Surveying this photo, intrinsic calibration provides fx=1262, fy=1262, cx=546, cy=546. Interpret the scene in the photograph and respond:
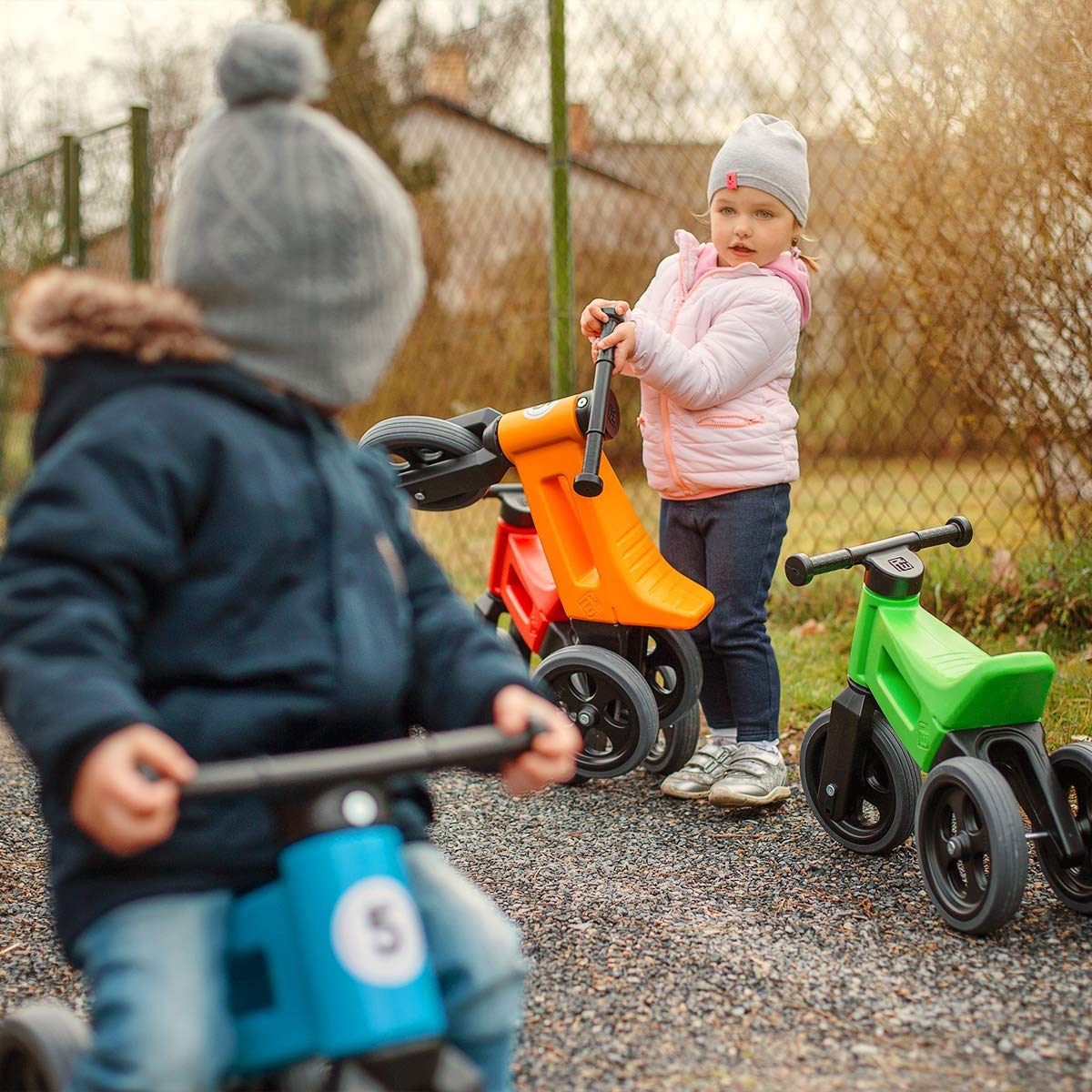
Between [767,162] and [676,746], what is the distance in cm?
149

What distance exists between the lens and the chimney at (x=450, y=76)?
5.98 metres

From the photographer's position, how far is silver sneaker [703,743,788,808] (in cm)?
302

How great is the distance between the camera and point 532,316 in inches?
205

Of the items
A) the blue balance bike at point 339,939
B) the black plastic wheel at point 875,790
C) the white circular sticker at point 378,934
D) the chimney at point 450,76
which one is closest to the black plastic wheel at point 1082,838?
the black plastic wheel at point 875,790

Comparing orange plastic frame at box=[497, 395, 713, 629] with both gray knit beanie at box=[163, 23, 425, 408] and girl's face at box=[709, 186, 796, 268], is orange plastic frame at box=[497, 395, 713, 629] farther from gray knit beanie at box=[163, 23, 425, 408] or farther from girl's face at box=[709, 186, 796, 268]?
gray knit beanie at box=[163, 23, 425, 408]

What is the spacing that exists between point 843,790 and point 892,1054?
0.90 m

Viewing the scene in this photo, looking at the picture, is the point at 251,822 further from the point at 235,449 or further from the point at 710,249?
the point at 710,249

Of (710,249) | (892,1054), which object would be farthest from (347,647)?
(710,249)

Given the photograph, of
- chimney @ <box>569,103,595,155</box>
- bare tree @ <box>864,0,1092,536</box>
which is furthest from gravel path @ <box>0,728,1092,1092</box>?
chimney @ <box>569,103,595,155</box>

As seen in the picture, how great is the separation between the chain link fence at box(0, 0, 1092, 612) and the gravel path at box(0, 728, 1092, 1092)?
215 cm

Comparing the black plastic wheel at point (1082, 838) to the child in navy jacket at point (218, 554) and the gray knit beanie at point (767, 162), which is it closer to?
the child in navy jacket at point (218, 554)

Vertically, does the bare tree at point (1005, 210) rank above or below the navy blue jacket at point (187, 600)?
above

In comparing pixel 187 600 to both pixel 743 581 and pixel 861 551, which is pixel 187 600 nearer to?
pixel 861 551

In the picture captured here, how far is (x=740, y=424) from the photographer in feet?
10.2
